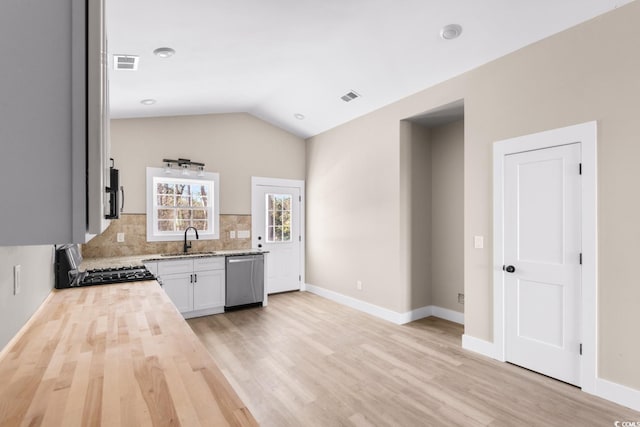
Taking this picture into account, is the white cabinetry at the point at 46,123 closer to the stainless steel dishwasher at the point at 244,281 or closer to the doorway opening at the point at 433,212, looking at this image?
the doorway opening at the point at 433,212

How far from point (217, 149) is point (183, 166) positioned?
2.08 feet

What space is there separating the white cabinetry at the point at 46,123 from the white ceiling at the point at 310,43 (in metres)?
1.86

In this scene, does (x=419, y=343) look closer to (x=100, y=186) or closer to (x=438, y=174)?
(x=438, y=174)

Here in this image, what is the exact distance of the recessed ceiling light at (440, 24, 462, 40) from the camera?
2.95 m

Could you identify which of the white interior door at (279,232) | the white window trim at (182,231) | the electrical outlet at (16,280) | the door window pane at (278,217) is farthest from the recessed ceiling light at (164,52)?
the door window pane at (278,217)

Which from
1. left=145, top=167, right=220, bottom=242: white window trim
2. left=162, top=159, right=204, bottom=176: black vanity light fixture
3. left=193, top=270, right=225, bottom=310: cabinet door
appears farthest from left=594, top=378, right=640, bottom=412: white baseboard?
left=162, top=159, right=204, bottom=176: black vanity light fixture

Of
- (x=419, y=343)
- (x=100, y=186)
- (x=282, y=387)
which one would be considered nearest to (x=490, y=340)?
(x=419, y=343)

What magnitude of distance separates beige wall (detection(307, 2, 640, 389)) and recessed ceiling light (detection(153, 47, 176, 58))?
2.76 meters

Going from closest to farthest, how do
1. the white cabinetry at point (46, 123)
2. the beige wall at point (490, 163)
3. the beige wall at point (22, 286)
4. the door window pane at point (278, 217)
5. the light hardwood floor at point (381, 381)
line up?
1. the white cabinetry at point (46, 123)
2. the beige wall at point (22, 286)
3. the light hardwood floor at point (381, 381)
4. the beige wall at point (490, 163)
5. the door window pane at point (278, 217)

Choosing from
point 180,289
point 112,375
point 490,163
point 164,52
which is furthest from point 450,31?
point 180,289

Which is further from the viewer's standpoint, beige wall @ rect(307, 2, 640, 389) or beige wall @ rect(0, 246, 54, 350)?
beige wall @ rect(307, 2, 640, 389)

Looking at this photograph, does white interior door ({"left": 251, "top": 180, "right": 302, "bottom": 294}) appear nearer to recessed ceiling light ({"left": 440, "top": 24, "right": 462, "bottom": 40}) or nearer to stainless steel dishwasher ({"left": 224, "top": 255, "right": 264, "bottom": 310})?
stainless steel dishwasher ({"left": 224, "top": 255, "right": 264, "bottom": 310})

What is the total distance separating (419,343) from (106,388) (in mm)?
3273

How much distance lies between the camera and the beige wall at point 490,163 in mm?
2451
